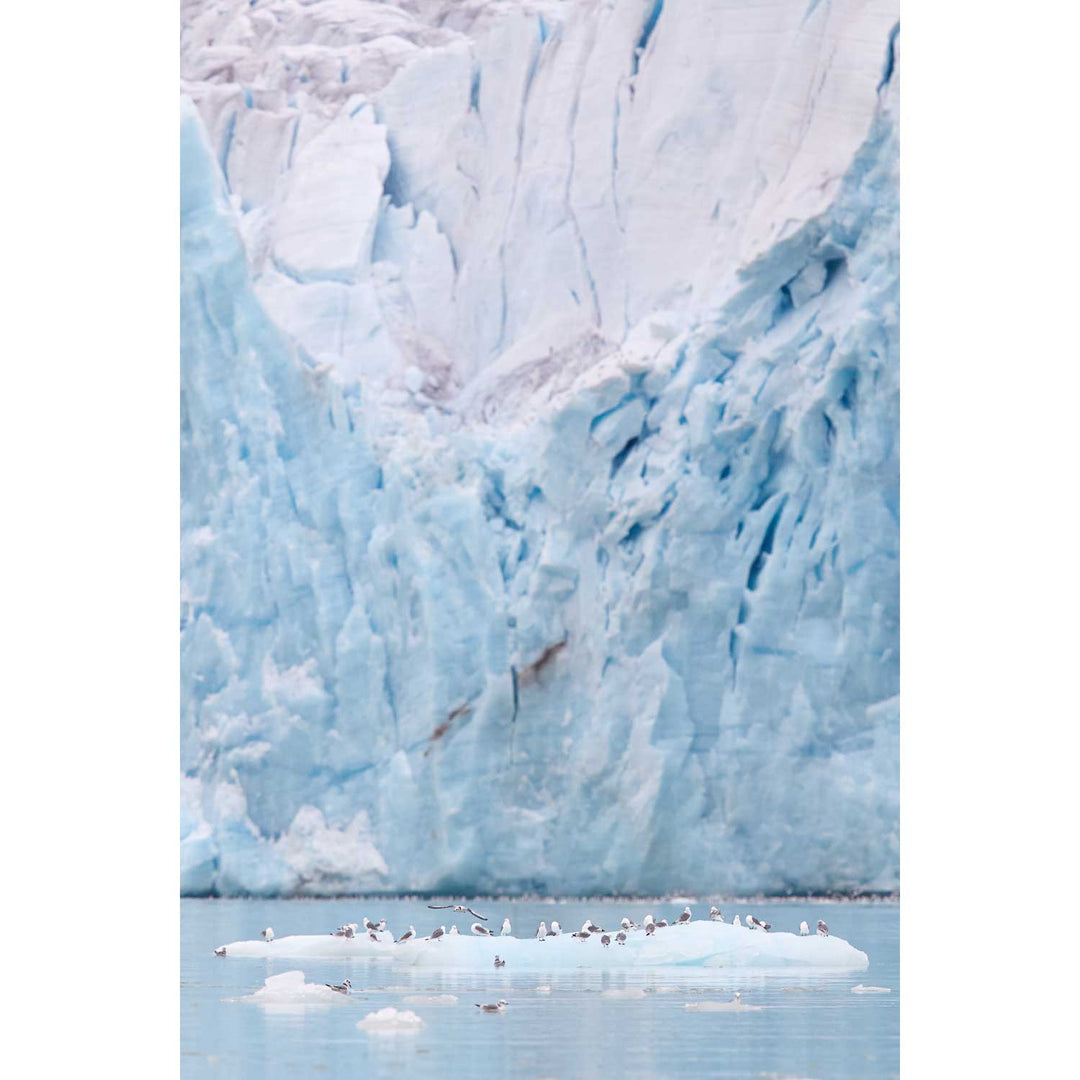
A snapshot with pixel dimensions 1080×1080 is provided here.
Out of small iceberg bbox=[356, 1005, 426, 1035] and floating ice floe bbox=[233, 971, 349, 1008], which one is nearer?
small iceberg bbox=[356, 1005, 426, 1035]

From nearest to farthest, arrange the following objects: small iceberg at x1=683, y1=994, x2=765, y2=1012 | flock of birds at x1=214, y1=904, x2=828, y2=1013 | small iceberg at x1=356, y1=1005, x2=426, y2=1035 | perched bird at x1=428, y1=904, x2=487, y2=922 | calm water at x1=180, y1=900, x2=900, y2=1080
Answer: calm water at x1=180, y1=900, x2=900, y2=1080
small iceberg at x1=356, y1=1005, x2=426, y2=1035
small iceberg at x1=683, y1=994, x2=765, y2=1012
flock of birds at x1=214, y1=904, x2=828, y2=1013
perched bird at x1=428, y1=904, x2=487, y2=922

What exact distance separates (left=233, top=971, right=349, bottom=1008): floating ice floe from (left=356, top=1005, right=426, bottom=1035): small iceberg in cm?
55

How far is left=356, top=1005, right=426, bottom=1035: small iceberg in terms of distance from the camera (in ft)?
24.1

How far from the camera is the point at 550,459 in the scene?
417 inches

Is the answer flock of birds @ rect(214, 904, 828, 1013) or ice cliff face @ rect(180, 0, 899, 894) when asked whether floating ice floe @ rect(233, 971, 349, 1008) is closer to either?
flock of birds @ rect(214, 904, 828, 1013)

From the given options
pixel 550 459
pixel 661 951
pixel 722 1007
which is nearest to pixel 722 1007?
pixel 722 1007

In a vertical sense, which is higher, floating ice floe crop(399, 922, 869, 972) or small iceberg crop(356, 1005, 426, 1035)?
small iceberg crop(356, 1005, 426, 1035)

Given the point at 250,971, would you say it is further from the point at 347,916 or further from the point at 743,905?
the point at 743,905

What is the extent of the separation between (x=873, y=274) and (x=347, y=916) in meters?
4.22

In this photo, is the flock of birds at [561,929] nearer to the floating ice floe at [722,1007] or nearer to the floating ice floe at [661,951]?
the floating ice floe at [661,951]

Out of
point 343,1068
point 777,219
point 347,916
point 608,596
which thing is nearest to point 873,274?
point 777,219

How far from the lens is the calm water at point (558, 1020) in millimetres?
6688

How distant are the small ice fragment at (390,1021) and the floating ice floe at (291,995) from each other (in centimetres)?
55

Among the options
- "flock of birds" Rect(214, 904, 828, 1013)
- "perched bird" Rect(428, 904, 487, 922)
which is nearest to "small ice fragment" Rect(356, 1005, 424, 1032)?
"flock of birds" Rect(214, 904, 828, 1013)
